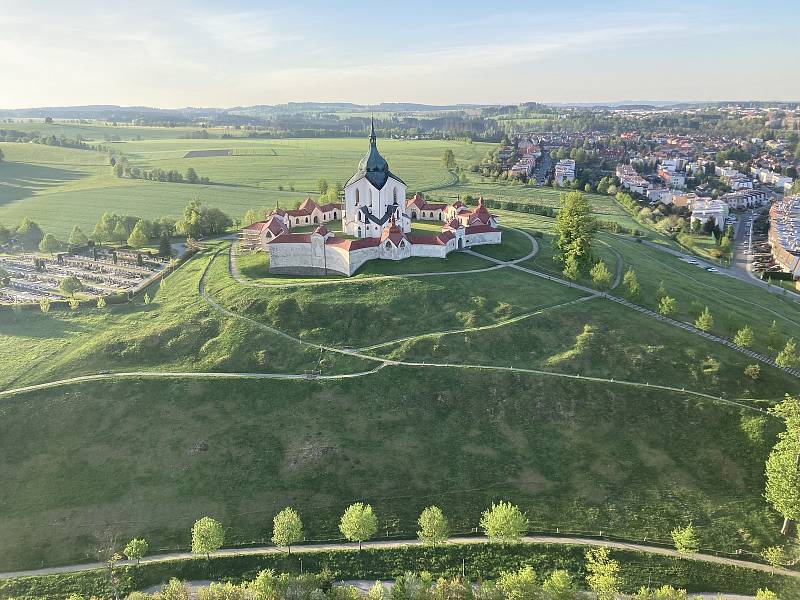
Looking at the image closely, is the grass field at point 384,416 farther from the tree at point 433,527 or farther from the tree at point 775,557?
the tree at point 433,527

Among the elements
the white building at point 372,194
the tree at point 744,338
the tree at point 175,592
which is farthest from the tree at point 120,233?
the tree at point 744,338

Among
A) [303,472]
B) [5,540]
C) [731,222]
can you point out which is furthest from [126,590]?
[731,222]

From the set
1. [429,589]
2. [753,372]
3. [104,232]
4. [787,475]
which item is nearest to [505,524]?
[429,589]

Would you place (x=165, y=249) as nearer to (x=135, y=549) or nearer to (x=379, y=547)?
(x=135, y=549)

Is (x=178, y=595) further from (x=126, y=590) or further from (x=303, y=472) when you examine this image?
(x=303, y=472)

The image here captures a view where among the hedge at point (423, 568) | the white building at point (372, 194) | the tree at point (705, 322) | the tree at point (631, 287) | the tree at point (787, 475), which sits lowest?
the hedge at point (423, 568)
